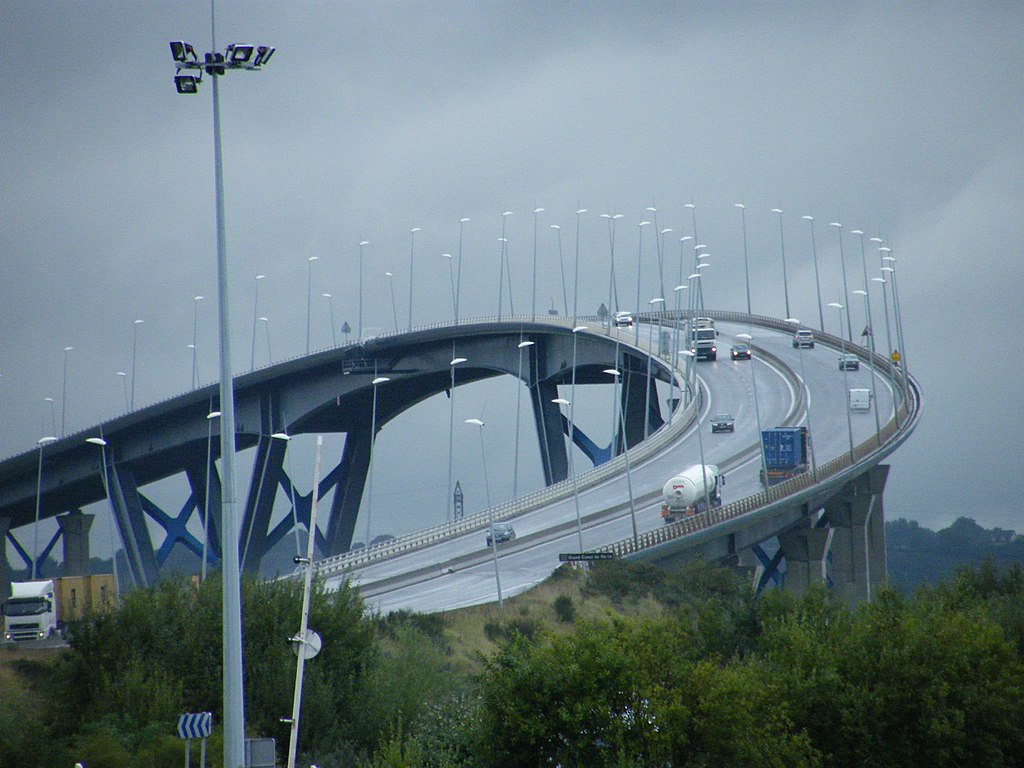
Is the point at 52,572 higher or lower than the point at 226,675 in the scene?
higher

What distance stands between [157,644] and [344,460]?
108169mm

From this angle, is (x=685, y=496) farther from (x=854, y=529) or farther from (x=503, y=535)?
(x=854, y=529)

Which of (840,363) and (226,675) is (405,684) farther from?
(840,363)

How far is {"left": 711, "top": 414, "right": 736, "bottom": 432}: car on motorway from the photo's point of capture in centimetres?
10750

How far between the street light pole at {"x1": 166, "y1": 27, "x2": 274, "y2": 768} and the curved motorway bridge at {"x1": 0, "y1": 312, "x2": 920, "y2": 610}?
42.0 metres

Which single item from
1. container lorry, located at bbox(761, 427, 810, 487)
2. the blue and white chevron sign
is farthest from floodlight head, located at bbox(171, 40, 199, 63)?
container lorry, located at bbox(761, 427, 810, 487)

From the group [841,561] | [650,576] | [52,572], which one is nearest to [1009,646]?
[650,576]

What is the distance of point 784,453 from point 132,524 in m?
→ 71.3

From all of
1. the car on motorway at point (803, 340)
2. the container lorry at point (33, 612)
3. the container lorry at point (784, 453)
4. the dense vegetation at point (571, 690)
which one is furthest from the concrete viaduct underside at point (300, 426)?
the dense vegetation at point (571, 690)

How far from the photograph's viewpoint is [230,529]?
20469mm

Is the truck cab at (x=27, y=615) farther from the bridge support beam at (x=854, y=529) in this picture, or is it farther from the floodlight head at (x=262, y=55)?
the bridge support beam at (x=854, y=529)

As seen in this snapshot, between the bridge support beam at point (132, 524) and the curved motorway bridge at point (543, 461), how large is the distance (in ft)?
0.81

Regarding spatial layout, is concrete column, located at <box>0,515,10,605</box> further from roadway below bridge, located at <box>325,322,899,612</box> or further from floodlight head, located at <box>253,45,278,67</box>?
floodlight head, located at <box>253,45,278,67</box>

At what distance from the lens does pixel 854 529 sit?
104 meters
